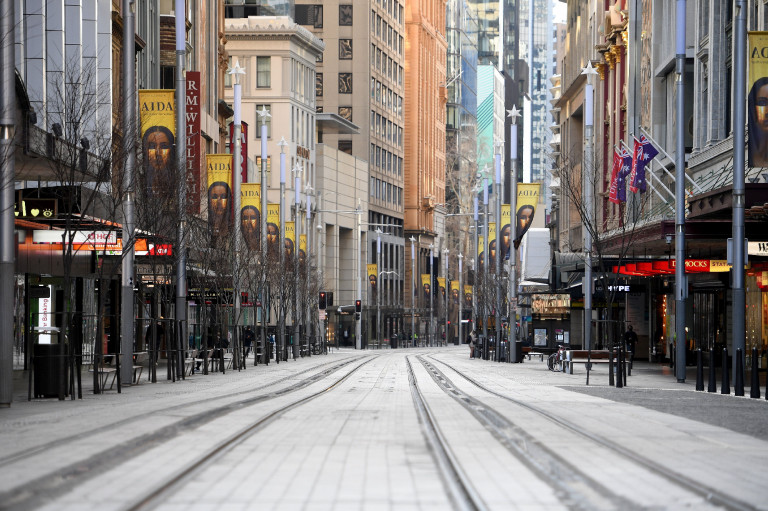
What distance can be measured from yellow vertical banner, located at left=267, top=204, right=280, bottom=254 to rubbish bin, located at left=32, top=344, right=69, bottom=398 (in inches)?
1398

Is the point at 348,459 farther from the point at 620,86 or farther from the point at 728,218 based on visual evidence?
the point at 620,86

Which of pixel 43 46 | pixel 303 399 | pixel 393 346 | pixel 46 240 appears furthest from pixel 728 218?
pixel 393 346

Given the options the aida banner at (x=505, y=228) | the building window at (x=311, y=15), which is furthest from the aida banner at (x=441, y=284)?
the aida banner at (x=505, y=228)

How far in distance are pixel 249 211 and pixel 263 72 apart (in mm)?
70366

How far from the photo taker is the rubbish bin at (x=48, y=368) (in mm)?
25391

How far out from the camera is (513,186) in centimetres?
6212

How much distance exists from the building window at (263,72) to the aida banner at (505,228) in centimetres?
6089

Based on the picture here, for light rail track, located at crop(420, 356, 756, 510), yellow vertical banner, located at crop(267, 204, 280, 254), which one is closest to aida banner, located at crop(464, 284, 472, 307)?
yellow vertical banner, located at crop(267, 204, 280, 254)

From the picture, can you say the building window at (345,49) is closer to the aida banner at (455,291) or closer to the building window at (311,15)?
the building window at (311,15)

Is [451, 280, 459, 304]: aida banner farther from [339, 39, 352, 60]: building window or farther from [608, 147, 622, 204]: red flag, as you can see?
[608, 147, 622, 204]: red flag

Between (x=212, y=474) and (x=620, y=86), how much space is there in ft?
202

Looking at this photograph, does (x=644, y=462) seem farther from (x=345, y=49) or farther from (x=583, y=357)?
(x=345, y=49)

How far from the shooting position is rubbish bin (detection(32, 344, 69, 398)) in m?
25.4

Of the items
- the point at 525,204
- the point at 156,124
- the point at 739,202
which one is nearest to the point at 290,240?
the point at 525,204
